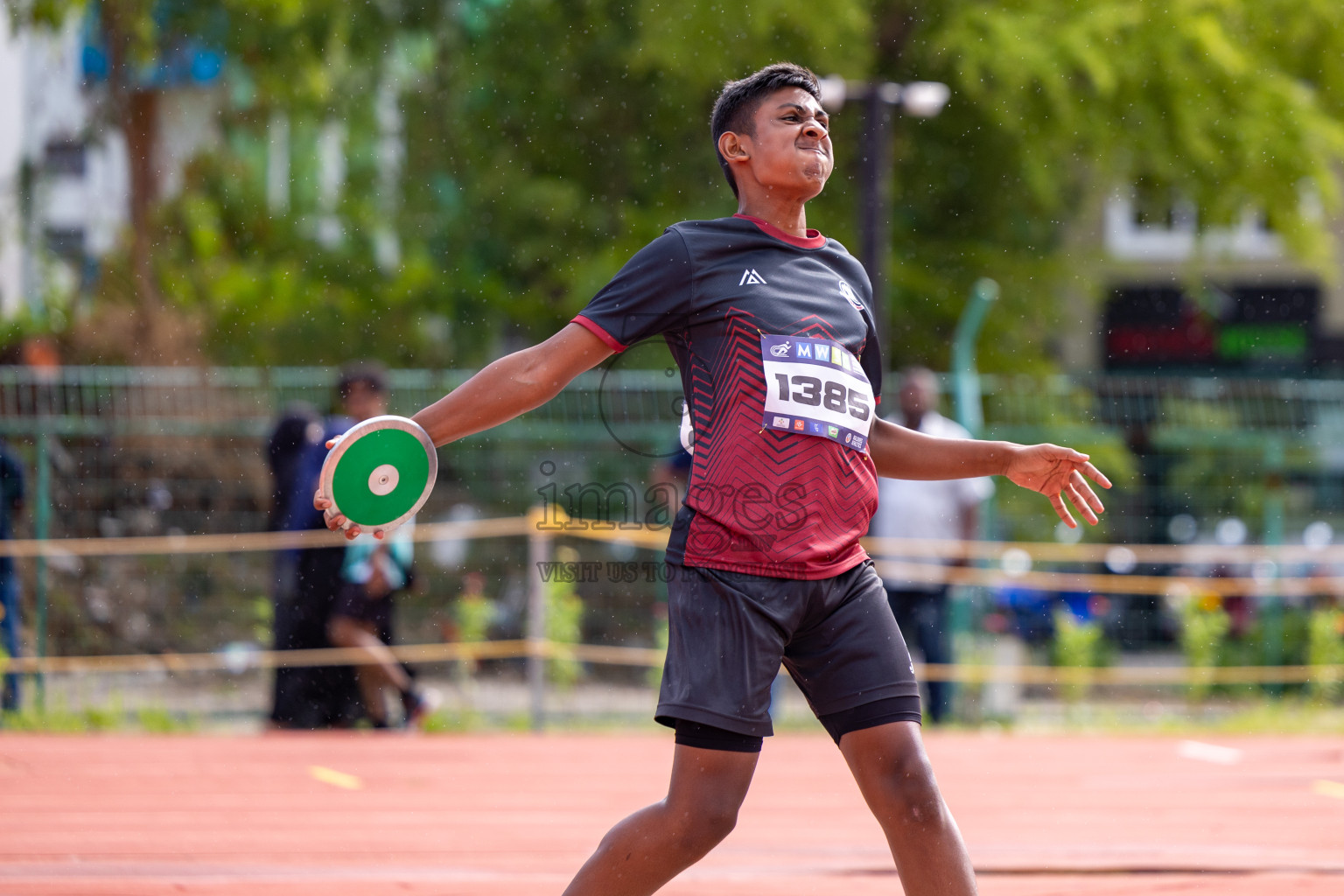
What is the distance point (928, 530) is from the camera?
968 centimetres

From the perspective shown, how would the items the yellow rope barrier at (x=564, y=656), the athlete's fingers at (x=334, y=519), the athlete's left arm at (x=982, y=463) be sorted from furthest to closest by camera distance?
the yellow rope barrier at (x=564, y=656), the athlete's left arm at (x=982, y=463), the athlete's fingers at (x=334, y=519)

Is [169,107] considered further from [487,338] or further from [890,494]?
[890,494]

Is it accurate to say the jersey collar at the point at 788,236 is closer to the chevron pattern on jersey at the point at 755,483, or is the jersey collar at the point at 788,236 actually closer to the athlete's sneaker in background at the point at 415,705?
the chevron pattern on jersey at the point at 755,483

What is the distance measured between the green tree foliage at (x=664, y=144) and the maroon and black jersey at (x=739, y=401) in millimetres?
11594

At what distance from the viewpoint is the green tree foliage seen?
14.7 m

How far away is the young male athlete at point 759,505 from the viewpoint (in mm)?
2832

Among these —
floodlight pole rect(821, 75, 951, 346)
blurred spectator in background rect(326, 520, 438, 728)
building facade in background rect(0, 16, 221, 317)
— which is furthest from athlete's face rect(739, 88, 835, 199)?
building facade in background rect(0, 16, 221, 317)

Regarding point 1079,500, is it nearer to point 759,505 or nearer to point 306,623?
point 759,505

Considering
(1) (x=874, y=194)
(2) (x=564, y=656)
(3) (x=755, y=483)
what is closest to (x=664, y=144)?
(1) (x=874, y=194)

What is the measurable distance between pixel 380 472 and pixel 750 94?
3.80 feet

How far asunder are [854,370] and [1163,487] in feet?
32.5

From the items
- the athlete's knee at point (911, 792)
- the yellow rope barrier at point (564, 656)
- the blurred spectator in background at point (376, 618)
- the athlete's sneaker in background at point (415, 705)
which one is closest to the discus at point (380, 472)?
the athlete's knee at point (911, 792)

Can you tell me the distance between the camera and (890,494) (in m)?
9.81

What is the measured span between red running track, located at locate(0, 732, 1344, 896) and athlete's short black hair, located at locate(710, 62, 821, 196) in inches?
92.6
